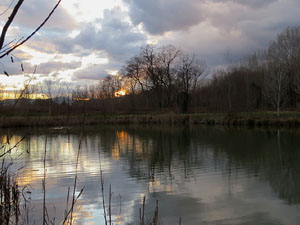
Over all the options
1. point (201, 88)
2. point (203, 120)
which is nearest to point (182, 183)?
point (203, 120)

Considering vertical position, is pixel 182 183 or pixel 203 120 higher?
pixel 203 120

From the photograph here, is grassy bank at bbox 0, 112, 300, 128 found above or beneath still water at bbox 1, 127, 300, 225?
above

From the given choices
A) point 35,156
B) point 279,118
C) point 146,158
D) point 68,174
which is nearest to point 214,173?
point 146,158

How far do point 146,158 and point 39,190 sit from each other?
5.67m

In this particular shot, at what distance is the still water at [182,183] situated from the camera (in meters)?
5.79

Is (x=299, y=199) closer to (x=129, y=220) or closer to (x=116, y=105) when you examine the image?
(x=129, y=220)

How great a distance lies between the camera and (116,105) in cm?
5169

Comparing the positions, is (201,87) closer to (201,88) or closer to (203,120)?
(201,88)

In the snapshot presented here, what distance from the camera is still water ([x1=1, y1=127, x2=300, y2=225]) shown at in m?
5.79

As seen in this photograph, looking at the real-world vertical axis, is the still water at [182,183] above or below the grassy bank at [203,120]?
below

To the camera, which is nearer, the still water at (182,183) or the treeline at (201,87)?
the still water at (182,183)

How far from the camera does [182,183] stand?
27.0 feet

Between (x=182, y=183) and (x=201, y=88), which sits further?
(x=201, y=88)

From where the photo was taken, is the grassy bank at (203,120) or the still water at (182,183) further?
the grassy bank at (203,120)
